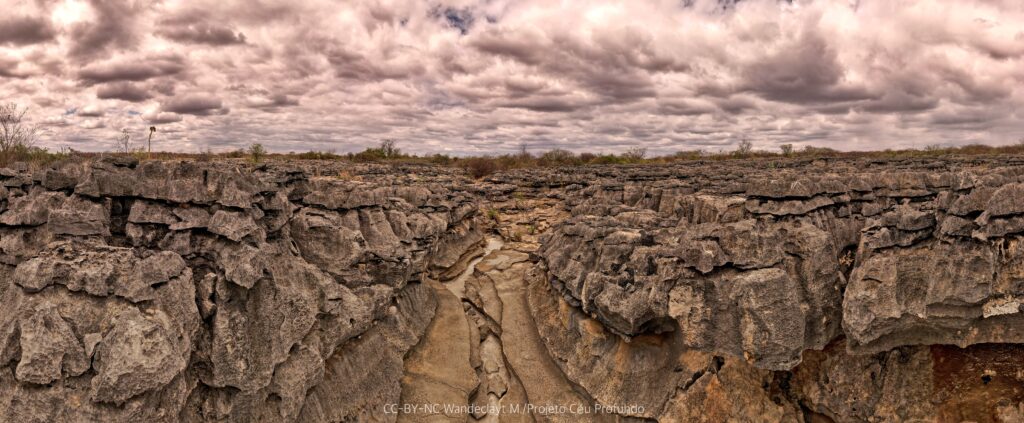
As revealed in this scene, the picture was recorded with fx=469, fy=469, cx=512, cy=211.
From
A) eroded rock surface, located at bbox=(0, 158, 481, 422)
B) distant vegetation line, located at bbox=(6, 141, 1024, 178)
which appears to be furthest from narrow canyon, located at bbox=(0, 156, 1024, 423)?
distant vegetation line, located at bbox=(6, 141, 1024, 178)

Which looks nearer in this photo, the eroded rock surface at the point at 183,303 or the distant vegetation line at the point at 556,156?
the eroded rock surface at the point at 183,303

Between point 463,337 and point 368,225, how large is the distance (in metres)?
4.67

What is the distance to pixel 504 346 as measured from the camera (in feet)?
47.9

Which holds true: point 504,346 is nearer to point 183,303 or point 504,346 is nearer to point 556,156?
point 183,303

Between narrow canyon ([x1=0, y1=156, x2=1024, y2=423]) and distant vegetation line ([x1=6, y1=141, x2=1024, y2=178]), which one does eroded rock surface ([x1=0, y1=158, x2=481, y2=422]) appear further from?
distant vegetation line ([x1=6, y1=141, x2=1024, y2=178])

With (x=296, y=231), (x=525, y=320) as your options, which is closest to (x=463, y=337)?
(x=525, y=320)

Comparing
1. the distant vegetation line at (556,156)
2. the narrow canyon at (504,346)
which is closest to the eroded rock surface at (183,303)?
the narrow canyon at (504,346)

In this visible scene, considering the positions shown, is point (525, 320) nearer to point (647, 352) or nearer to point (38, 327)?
point (647, 352)

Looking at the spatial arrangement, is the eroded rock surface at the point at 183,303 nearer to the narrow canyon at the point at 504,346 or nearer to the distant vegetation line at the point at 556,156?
the narrow canyon at the point at 504,346

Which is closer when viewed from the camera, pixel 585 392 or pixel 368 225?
pixel 585 392

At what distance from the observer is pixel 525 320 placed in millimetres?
16141

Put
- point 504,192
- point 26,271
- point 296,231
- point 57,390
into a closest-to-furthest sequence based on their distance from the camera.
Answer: point 57,390 → point 26,271 → point 296,231 → point 504,192

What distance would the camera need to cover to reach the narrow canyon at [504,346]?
6895mm

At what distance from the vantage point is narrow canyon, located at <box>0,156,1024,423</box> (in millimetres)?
6895
